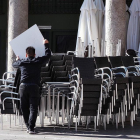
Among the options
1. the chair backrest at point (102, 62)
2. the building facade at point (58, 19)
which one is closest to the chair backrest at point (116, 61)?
the chair backrest at point (102, 62)

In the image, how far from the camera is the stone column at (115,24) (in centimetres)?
1191

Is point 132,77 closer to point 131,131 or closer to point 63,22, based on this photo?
point 131,131

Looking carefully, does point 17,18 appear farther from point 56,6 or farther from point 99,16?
point 56,6

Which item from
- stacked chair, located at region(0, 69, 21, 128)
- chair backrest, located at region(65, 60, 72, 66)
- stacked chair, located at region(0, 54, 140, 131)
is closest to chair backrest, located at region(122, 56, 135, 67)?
stacked chair, located at region(0, 54, 140, 131)

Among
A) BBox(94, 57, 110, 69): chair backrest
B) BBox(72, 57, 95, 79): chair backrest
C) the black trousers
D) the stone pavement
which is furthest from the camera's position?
BBox(94, 57, 110, 69): chair backrest

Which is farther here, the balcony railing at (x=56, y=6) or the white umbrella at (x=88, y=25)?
the balcony railing at (x=56, y=6)

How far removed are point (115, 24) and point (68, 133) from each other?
3153mm

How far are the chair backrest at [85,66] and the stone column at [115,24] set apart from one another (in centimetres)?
165

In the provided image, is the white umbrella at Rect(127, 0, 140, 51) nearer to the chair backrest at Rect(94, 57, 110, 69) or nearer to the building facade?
the chair backrest at Rect(94, 57, 110, 69)

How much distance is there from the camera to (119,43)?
38.5 ft

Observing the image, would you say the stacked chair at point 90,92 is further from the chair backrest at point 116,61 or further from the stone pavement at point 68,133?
the stone pavement at point 68,133

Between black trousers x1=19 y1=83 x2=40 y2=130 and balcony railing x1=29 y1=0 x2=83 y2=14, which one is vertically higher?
balcony railing x1=29 y1=0 x2=83 y2=14

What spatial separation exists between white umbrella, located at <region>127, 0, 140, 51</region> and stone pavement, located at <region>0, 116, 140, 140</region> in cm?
262

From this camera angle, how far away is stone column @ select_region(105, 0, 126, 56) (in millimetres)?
11914
